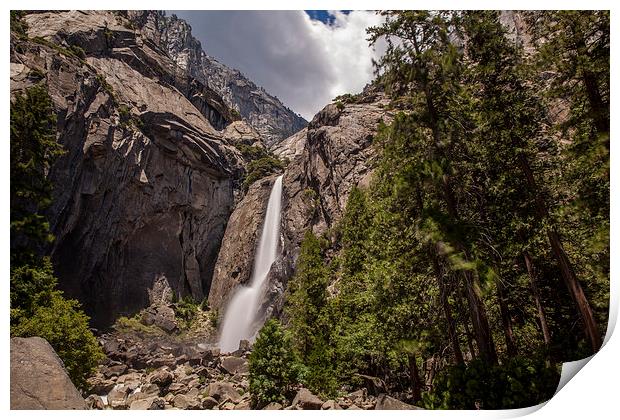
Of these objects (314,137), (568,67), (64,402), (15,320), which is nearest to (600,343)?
(568,67)

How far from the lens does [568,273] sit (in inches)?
422

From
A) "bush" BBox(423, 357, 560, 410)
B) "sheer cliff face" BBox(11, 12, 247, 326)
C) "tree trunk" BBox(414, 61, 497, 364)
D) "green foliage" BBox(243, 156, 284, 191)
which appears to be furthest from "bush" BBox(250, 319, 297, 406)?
"green foliage" BBox(243, 156, 284, 191)

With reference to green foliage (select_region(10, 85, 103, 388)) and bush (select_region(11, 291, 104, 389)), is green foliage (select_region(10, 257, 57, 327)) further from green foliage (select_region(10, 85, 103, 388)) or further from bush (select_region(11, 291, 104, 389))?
bush (select_region(11, 291, 104, 389))

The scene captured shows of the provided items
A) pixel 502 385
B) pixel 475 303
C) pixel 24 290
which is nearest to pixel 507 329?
pixel 502 385

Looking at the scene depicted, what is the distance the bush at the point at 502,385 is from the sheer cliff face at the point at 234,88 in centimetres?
11921

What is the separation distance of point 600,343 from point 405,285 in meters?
4.97

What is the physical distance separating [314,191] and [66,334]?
3010 cm

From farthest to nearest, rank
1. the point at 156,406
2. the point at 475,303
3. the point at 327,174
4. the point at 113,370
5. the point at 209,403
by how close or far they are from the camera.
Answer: the point at 327,174
the point at 113,370
the point at 209,403
the point at 156,406
the point at 475,303

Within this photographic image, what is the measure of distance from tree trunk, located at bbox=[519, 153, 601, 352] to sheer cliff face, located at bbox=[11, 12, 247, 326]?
32.1 meters

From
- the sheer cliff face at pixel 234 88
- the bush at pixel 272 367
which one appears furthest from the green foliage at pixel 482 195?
the sheer cliff face at pixel 234 88

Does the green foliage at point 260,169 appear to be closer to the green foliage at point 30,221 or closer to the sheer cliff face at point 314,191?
the sheer cliff face at point 314,191

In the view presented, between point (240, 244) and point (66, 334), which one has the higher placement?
point (240, 244)

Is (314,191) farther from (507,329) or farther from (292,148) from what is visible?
(292,148)

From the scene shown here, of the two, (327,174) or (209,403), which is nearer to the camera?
(209,403)
